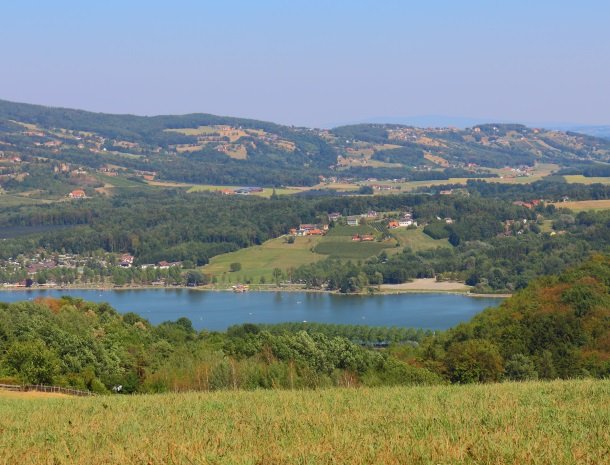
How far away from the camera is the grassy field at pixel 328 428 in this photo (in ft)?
22.6

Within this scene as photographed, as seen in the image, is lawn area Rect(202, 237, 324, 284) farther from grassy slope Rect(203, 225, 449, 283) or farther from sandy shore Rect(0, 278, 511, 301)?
sandy shore Rect(0, 278, 511, 301)

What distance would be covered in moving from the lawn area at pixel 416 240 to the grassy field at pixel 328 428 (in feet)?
226

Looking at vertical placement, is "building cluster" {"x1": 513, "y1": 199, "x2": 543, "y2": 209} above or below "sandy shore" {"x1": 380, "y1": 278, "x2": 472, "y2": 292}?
above

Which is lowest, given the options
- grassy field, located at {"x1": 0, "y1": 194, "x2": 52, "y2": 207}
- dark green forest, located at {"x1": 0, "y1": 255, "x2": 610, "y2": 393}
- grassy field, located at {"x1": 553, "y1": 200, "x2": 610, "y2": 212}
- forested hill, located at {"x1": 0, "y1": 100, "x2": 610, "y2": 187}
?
forested hill, located at {"x1": 0, "y1": 100, "x2": 610, "y2": 187}

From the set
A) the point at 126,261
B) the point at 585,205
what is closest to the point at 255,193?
the point at 585,205

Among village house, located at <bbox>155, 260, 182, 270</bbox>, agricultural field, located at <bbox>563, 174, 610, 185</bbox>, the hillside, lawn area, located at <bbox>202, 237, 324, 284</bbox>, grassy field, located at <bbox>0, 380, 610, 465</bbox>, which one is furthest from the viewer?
the hillside

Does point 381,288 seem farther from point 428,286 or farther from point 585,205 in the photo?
point 585,205

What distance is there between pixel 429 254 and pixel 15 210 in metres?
49.7

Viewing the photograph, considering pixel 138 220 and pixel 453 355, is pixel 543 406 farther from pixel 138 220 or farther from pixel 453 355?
pixel 138 220

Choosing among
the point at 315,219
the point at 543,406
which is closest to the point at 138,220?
the point at 315,219

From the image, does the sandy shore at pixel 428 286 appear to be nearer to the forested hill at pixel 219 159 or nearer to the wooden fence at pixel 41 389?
the wooden fence at pixel 41 389

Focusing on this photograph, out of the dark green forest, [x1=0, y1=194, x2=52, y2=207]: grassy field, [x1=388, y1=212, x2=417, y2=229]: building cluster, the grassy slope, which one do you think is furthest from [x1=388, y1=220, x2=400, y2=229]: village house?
the dark green forest

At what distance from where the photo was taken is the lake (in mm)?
51781

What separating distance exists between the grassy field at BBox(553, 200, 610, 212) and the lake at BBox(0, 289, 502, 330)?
3433 centimetres
